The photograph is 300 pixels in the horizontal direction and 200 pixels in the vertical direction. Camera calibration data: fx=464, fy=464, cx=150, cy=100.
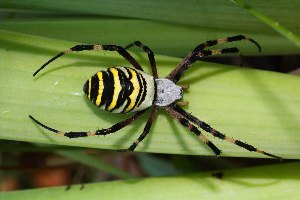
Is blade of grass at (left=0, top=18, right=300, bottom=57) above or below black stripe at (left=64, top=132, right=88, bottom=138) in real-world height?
above

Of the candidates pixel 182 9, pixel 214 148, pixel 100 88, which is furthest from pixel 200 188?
pixel 182 9

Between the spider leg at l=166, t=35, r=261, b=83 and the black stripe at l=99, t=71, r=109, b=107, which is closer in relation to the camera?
the black stripe at l=99, t=71, r=109, b=107

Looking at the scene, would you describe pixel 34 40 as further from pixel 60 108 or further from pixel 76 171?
pixel 76 171

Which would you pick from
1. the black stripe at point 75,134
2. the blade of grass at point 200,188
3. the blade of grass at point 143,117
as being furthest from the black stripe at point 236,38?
the black stripe at point 75,134

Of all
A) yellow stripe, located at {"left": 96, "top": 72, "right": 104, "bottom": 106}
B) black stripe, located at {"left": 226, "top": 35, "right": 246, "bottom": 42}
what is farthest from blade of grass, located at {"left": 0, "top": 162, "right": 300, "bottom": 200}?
black stripe, located at {"left": 226, "top": 35, "right": 246, "bottom": 42}

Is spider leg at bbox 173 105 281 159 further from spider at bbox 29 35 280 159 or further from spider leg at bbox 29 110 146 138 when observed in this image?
spider leg at bbox 29 110 146 138

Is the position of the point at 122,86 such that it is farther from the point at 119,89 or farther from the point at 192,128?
the point at 192,128
